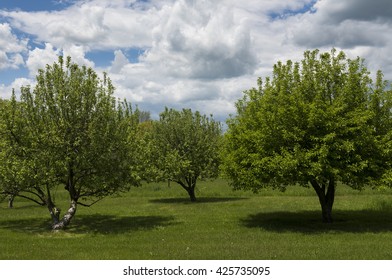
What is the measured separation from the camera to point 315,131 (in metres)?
23.1

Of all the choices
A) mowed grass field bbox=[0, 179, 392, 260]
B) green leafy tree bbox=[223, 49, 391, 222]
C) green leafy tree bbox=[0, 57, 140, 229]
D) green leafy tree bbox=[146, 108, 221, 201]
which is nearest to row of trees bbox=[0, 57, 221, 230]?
green leafy tree bbox=[0, 57, 140, 229]

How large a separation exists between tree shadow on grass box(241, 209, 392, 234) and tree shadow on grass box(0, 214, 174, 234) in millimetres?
6858

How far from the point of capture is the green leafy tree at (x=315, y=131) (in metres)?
22.3

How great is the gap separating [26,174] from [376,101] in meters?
22.7

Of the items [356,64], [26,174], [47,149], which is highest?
[356,64]

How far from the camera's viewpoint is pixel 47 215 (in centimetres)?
3400

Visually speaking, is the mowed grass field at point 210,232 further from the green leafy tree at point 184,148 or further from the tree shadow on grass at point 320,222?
the green leafy tree at point 184,148

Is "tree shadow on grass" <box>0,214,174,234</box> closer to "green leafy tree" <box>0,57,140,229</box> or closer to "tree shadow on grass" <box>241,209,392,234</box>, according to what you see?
"green leafy tree" <box>0,57,140,229</box>

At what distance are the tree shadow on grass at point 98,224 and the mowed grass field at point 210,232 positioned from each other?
2.5 inches

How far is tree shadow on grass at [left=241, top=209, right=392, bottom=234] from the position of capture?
24312 millimetres

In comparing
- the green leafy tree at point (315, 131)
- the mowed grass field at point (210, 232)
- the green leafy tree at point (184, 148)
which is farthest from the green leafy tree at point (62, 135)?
the green leafy tree at point (184, 148)

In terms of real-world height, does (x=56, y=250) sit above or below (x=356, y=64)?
below
